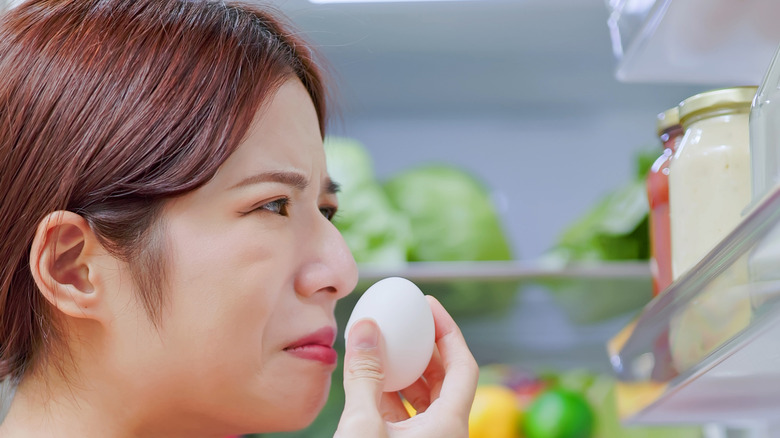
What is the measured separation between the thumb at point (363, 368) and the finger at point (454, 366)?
0.23 ft

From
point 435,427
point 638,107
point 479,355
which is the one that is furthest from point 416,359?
point 638,107

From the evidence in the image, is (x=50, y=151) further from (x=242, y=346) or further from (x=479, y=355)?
(x=479, y=355)

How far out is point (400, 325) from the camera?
75 cm

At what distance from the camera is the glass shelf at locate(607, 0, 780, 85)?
27.3 inches

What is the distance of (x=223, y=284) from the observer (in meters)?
0.75

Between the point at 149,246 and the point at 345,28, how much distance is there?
3.09 ft

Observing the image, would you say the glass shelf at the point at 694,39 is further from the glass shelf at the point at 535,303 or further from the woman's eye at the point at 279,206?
the glass shelf at the point at 535,303

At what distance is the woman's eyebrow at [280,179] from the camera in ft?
2.51

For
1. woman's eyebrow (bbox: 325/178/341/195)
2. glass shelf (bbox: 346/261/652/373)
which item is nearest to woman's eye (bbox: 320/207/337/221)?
woman's eyebrow (bbox: 325/178/341/195)

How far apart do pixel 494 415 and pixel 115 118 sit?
0.89m

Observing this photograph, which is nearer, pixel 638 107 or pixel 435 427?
pixel 435 427

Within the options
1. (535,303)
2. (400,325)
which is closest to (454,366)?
(400,325)

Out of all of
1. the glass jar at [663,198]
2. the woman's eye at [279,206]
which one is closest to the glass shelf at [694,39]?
the glass jar at [663,198]

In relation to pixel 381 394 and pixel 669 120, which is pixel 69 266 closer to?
pixel 381 394
